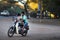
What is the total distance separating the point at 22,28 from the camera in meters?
17.7

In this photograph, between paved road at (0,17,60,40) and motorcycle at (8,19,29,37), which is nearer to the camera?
paved road at (0,17,60,40)

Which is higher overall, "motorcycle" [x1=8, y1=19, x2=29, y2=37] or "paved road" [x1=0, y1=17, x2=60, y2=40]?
"motorcycle" [x1=8, y1=19, x2=29, y2=37]

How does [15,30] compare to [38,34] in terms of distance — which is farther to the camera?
[38,34]

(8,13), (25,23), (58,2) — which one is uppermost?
(58,2)

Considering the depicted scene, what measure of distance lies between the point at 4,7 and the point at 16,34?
63794 millimetres

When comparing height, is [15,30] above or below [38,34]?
above

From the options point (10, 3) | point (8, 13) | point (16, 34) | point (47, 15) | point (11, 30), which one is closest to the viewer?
point (11, 30)

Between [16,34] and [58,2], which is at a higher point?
[58,2]

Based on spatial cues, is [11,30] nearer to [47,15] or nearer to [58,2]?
[58,2]

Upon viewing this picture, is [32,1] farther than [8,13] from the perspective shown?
No

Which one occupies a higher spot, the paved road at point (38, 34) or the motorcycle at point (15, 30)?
the motorcycle at point (15, 30)

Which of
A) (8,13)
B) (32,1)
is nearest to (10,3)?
(8,13)

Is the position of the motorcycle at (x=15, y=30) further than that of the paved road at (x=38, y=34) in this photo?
Yes

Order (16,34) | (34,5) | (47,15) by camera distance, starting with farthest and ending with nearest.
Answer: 1. (34,5)
2. (47,15)
3. (16,34)
